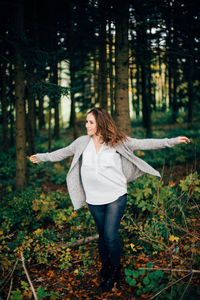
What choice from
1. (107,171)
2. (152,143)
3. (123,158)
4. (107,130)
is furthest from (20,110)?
(152,143)

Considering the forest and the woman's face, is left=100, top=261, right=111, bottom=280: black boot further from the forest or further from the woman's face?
the woman's face

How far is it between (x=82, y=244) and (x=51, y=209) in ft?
4.01

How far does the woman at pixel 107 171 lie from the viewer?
2.92m

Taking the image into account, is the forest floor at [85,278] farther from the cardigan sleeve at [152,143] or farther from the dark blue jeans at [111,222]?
the cardigan sleeve at [152,143]

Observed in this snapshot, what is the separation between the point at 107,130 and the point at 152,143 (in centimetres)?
64

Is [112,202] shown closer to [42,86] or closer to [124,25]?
[42,86]

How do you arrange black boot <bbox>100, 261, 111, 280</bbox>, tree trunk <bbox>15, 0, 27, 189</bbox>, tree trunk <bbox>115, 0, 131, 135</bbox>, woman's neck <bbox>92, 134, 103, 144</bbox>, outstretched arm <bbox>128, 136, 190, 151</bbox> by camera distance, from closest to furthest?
1. outstretched arm <bbox>128, 136, 190, 151</bbox>
2. woman's neck <bbox>92, 134, 103, 144</bbox>
3. black boot <bbox>100, 261, 111, 280</bbox>
4. tree trunk <bbox>115, 0, 131, 135</bbox>
5. tree trunk <bbox>15, 0, 27, 189</bbox>

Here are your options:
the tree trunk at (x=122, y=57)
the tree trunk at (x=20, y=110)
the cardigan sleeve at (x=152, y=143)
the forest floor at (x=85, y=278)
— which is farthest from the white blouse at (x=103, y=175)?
the tree trunk at (x=20, y=110)

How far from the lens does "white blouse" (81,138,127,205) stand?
2.92 metres

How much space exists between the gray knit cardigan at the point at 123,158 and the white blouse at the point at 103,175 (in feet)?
0.47

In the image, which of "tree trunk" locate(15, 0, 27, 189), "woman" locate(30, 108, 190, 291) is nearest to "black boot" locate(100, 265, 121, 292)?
"woman" locate(30, 108, 190, 291)

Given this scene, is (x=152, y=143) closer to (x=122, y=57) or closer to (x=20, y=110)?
(x=122, y=57)

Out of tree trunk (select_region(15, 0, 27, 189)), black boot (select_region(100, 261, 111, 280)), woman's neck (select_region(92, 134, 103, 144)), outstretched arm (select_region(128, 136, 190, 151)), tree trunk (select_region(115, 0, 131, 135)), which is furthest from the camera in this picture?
tree trunk (select_region(15, 0, 27, 189))

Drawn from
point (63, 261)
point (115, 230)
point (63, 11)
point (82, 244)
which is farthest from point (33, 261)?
point (63, 11)
